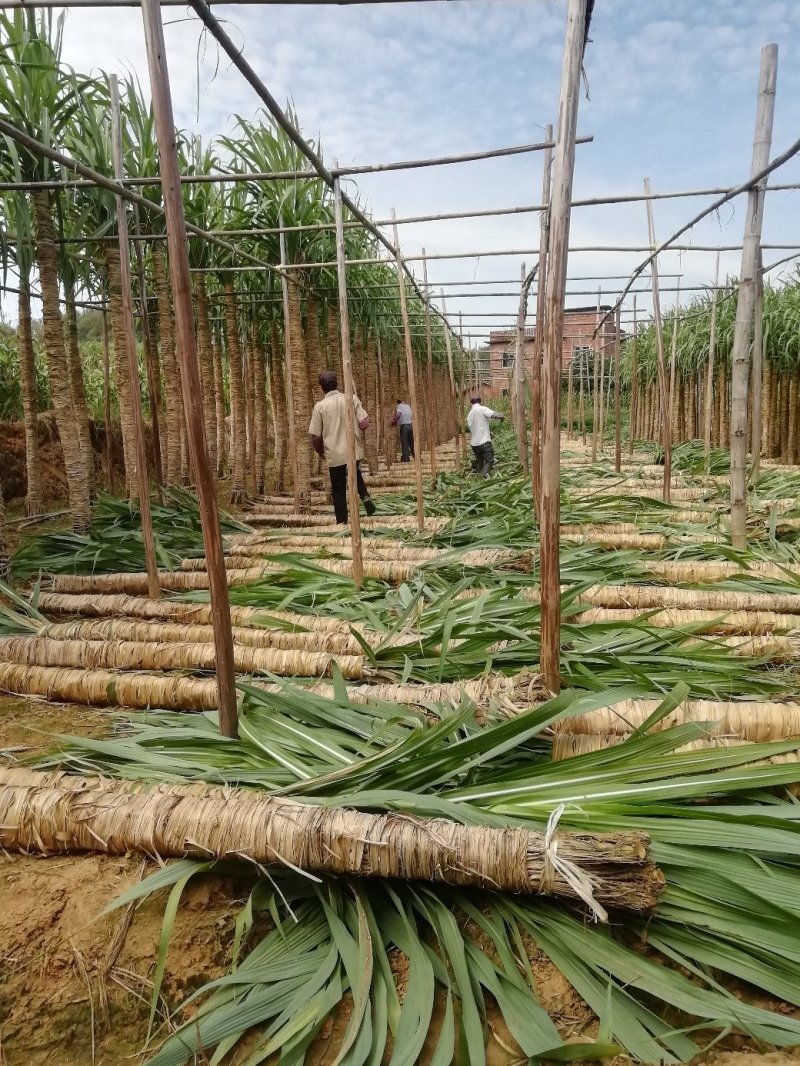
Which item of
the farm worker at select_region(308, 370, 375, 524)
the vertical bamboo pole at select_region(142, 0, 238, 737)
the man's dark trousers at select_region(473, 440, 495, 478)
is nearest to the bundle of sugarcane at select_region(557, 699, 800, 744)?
the vertical bamboo pole at select_region(142, 0, 238, 737)

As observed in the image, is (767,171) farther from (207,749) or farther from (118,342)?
(118,342)

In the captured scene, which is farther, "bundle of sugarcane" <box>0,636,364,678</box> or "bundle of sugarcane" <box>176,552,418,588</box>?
"bundle of sugarcane" <box>176,552,418,588</box>

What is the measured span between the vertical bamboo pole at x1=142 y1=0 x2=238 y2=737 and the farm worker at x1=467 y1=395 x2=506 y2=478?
8925 millimetres

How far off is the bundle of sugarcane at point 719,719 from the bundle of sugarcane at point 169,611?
1462 mm

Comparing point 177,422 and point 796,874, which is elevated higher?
point 177,422

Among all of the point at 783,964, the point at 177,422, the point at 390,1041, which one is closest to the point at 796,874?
the point at 783,964

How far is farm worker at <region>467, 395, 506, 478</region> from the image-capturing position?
1107 cm

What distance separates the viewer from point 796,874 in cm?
175

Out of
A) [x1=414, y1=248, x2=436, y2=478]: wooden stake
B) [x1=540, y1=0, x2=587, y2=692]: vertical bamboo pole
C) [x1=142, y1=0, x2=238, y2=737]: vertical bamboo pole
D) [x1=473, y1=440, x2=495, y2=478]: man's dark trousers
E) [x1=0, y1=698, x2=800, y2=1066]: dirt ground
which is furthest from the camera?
[x1=473, y1=440, x2=495, y2=478]: man's dark trousers

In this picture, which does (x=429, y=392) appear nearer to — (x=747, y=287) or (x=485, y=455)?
(x=485, y=455)

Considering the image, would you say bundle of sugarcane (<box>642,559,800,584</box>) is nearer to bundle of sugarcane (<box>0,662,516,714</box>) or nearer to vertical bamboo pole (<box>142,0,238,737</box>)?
bundle of sugarcane (<box>0,662,516,714</box>)

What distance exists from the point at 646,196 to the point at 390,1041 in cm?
528

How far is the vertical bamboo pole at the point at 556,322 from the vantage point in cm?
236

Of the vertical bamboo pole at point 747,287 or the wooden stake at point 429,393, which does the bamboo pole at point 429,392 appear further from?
the vertical bamboo pole at point 747,287
